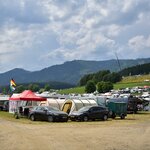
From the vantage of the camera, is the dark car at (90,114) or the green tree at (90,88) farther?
the green tree at (90,88)

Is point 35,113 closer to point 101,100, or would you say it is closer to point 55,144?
point 101,100

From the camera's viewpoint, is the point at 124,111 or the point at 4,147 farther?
the point at 124,111

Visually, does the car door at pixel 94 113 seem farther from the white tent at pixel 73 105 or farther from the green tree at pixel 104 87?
the green tree at pixel 104 87

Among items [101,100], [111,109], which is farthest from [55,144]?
[101,100]

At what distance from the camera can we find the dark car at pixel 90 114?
3929 centimetres

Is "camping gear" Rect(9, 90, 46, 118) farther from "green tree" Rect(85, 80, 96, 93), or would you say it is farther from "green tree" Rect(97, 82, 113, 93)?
"green tree" Rect(85, 80, 96, 93)

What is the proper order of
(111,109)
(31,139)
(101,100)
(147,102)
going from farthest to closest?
1. (147,102)
2. (101,100)
3. (111,109)
4. (31,139)

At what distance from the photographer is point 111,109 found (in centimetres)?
4497

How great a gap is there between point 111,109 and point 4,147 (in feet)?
92.1

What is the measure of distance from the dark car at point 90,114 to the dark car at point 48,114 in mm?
1373

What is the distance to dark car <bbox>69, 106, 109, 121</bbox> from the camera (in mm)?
39287

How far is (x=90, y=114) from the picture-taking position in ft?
131

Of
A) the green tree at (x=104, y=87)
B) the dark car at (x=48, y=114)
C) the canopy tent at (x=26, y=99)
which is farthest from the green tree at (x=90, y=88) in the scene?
the dark car at (x=48, y=114)

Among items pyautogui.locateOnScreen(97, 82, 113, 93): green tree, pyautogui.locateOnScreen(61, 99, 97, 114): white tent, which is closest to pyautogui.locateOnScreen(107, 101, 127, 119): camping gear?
pyautogui.locateOnScreen(61, 99, 97, 114): white tent
